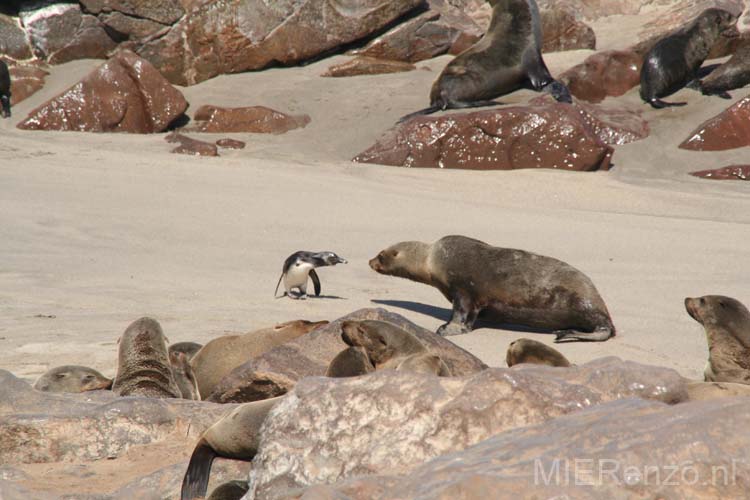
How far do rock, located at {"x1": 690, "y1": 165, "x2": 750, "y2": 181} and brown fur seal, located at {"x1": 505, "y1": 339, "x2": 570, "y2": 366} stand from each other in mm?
8402

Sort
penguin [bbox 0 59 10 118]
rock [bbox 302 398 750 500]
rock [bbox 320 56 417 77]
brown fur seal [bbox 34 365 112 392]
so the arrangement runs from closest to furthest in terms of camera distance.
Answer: rock [bbox 302 398 750 500] → brown fur seal [bbox 34 365 112 392] → penguin [bbox 0 59 10 118] → rock [bbox 320 56 417 77]

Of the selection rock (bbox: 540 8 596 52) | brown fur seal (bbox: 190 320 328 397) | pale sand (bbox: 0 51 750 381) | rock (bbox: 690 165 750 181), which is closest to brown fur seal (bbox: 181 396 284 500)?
brown fur seal (bbox: 190 320 328 397)

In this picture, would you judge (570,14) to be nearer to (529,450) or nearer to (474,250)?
(474,250)

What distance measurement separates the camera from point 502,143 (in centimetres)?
1337

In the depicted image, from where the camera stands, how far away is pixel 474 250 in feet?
25.0

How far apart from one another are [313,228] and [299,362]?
16.3 ft

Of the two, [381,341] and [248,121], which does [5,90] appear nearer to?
[248,121]

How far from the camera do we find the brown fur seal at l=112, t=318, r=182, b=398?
5.05 metres

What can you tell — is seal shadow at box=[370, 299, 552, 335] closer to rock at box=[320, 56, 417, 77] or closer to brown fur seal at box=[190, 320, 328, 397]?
brown fur seal at box=[190, 320, 328, 397]

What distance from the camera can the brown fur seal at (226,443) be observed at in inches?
135

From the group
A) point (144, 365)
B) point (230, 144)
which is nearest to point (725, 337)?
point (144, 365)

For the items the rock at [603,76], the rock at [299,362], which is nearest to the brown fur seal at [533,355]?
the rock at [299,362]

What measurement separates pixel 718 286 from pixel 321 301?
2998 millimetres

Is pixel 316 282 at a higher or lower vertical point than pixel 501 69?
lower
